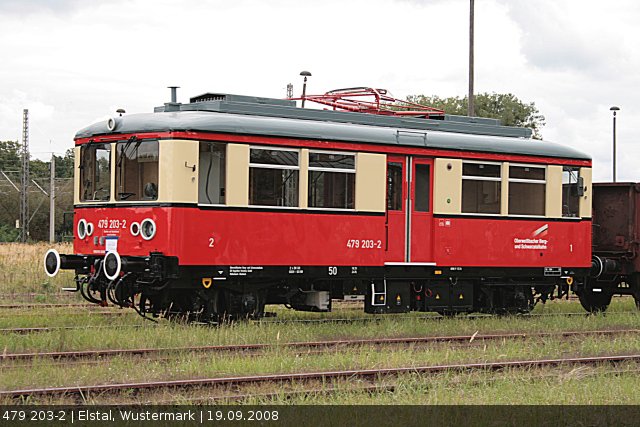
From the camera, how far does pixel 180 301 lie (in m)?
16.1

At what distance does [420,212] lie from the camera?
693 inches

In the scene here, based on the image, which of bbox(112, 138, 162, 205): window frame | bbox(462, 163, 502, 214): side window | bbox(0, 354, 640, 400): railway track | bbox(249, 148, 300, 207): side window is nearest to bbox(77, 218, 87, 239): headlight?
bbox(112, 138, 162, 205): window frame

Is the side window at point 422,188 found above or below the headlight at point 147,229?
above

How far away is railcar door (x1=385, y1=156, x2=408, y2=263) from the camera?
17.2 m

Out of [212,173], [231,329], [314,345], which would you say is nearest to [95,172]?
[212,173]

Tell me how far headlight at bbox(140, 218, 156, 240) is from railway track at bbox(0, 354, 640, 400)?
4529mm

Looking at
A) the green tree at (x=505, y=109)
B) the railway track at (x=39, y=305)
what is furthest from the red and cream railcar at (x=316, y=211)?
the green tree at (x=505, y=109)

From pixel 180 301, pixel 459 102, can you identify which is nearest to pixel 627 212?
pixel 180 301

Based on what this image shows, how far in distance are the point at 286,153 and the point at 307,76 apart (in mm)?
17550

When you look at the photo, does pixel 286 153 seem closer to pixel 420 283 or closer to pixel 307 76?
pixel 420 283

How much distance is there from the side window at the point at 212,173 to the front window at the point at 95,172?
1.63m

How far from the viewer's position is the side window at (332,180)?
1634cm

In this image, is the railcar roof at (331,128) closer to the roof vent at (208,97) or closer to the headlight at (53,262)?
the roof vent at (208,97)

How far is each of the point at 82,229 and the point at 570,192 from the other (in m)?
8.99
